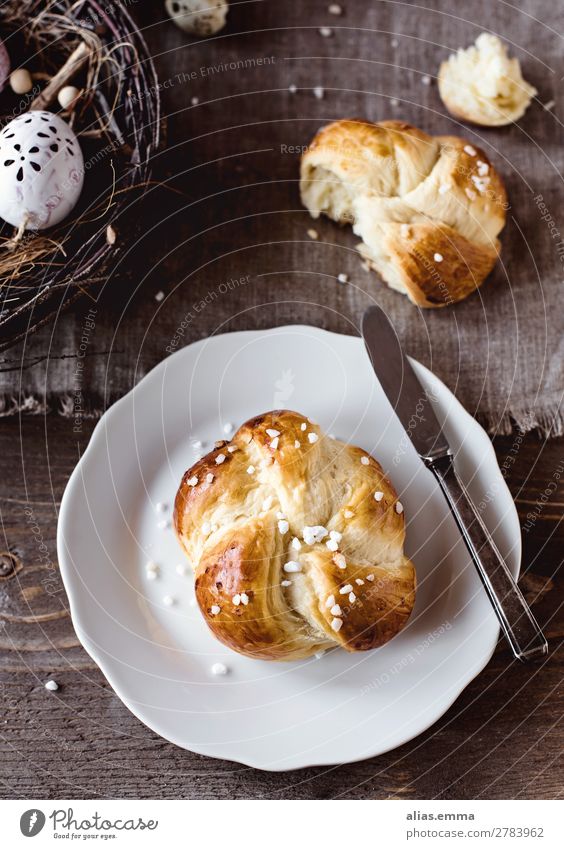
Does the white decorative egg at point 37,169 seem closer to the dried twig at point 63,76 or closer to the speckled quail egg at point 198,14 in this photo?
the dried twig at point 63,76

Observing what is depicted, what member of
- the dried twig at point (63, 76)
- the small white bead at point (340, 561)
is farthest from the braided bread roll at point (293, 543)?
the dried twig at point (63, 76)

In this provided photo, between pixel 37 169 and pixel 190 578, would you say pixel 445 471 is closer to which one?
pixel 190 578

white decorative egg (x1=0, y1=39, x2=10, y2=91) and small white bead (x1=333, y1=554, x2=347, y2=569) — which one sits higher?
white decorative egg (x1=0, y1=39, x2=10, y2=91)

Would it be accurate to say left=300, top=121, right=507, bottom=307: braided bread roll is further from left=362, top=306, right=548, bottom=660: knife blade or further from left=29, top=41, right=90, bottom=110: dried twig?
left=29, top=41, right=90, bottom=110: dried twig

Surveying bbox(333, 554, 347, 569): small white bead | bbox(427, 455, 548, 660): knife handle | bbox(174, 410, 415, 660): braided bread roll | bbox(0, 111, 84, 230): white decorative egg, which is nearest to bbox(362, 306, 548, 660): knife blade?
bbox(427, 455, 548, 660): knife handle

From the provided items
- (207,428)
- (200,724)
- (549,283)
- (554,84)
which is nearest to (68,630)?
(200,724)

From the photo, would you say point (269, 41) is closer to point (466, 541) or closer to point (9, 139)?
point (9, 139)
